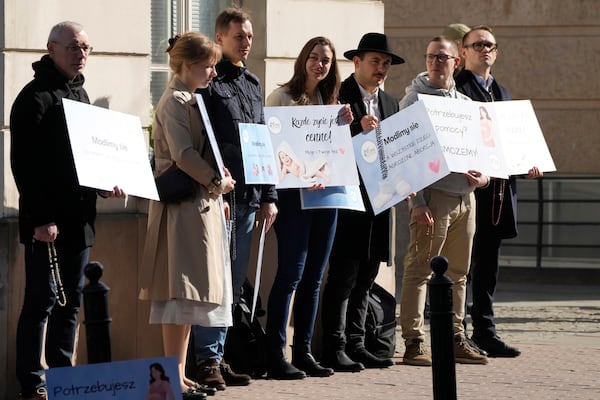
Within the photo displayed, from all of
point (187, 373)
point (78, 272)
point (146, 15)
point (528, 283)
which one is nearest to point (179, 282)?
point (78, 272)

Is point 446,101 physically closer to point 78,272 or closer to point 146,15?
point 146,15

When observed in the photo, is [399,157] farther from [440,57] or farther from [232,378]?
[232,378]

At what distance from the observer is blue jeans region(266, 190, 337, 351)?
9141 millimetres

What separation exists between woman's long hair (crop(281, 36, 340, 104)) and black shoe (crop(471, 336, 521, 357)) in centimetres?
215

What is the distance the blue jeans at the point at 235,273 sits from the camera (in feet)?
28.2

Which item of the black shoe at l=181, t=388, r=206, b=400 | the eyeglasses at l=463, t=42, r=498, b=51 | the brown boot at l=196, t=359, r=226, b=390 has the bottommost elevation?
the black shoe at l=181, t=388, r=206, b=400

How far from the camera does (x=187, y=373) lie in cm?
916


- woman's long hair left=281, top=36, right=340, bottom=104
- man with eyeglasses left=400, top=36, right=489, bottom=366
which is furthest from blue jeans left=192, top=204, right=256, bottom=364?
man with eyeglasses left=400, top=36, right=489, bottom=366

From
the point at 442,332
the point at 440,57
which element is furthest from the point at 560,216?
the point at 442,332

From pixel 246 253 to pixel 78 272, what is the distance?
122 centimetres

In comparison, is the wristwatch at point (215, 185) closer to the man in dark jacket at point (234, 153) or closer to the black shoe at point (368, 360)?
the man in dark jacket at point (234, 153)

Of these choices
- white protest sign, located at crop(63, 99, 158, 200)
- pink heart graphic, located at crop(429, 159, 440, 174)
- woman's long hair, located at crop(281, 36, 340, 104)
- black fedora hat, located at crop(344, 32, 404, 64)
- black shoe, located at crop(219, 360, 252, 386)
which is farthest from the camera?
black fedora hat, located at crop(344, 32, 404, 64)

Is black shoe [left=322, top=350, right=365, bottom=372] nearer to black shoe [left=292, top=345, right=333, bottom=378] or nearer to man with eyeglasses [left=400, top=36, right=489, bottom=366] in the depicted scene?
black shoe [left=292, top=345, right=333, bottom=378]

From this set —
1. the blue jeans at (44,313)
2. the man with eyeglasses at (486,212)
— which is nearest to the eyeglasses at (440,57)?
the man with eyeglasses at (486,212)
